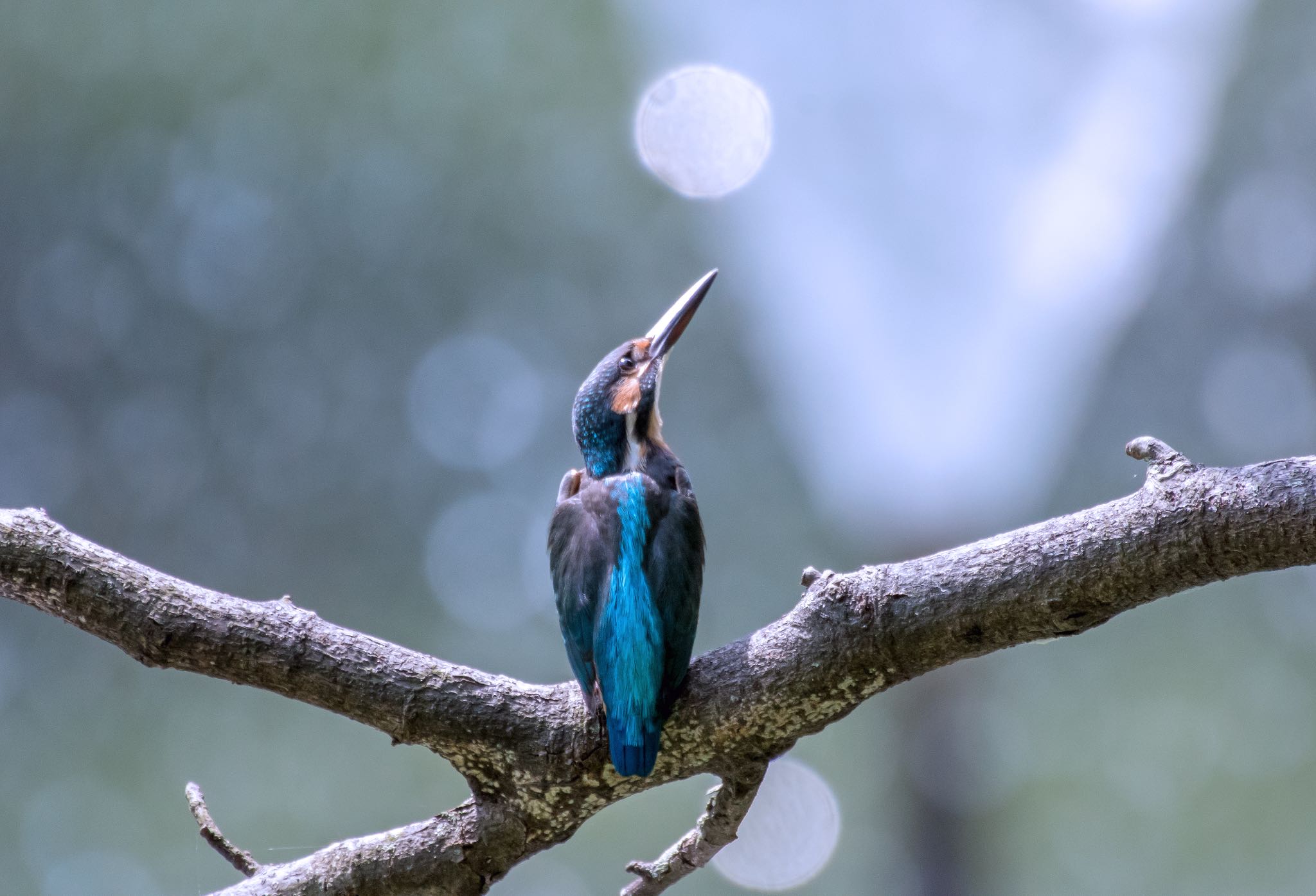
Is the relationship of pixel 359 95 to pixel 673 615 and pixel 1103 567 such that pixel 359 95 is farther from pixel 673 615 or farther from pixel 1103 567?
pixel 1103 567

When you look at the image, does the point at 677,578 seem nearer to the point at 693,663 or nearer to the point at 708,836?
the point at 693,663

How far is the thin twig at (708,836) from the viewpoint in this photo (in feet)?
4.15

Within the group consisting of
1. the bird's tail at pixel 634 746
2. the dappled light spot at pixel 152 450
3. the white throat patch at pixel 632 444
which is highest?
the dappled light spot at pixel 152 450

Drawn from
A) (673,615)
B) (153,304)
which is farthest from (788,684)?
(153,304)

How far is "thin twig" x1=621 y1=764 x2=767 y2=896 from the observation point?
126 cm

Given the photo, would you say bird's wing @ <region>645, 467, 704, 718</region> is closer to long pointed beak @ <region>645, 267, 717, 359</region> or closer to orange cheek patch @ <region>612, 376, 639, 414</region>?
orange cheek patch @ <region>612, 376, 639, 414</region>

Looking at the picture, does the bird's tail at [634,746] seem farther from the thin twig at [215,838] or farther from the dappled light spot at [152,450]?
the dappled light spot at [152,450]

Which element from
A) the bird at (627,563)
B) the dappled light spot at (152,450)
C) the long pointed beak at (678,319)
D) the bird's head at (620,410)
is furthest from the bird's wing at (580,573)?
the dappled light spot at (152,450)

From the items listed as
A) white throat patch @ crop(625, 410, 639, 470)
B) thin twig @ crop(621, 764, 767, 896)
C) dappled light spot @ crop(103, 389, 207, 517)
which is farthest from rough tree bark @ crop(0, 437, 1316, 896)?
dappled light spot @ crop(103, 389, 207, 517)

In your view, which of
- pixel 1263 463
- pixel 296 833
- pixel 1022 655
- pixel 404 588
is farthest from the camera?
pixel 1022 655

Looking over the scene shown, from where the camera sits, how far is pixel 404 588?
13.4ft

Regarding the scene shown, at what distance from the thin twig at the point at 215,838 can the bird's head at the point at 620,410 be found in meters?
0.66

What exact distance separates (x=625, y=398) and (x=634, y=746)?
0.58 m

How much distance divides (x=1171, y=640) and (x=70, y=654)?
14.0 ft
